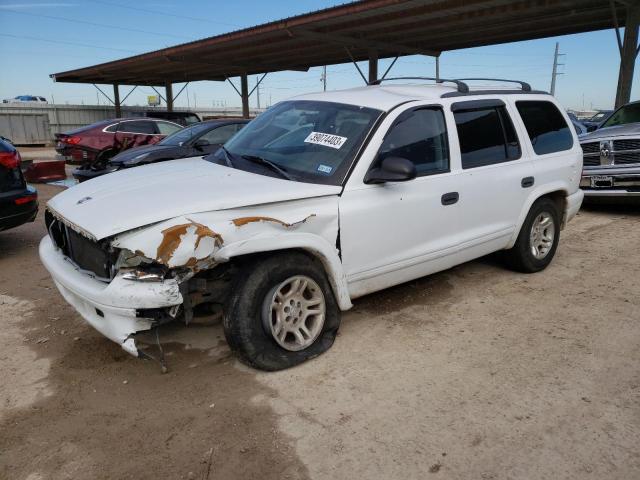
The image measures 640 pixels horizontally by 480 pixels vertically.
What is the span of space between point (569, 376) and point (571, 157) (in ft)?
9.05

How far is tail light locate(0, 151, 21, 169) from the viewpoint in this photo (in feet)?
17.4

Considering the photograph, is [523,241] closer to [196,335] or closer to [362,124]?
[362,124]

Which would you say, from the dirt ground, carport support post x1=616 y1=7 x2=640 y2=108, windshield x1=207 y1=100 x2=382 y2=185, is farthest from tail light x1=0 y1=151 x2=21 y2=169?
carport support post x1=616 y1=7 x2=640 y2=108

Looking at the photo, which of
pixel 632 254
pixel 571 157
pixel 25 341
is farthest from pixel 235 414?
pixel 632 254

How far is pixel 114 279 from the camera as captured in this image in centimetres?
271

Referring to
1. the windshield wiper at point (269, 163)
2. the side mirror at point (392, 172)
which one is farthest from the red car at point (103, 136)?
the side mirror at point (392, 172)

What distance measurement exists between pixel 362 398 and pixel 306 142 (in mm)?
1811

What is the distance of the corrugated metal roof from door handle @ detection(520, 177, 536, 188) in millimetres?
7309

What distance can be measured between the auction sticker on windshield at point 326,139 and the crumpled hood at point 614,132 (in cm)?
570

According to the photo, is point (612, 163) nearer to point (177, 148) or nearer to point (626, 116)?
point (626, 116)

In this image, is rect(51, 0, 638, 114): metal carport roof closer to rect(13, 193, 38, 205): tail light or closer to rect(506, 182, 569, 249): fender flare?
rect(506, 182, 569, 249): fender flare

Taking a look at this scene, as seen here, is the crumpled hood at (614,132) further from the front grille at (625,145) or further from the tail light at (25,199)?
the tail light at (25,199)

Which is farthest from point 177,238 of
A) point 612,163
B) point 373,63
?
Answer: point 373,63

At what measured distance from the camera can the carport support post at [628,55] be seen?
1130 cm
